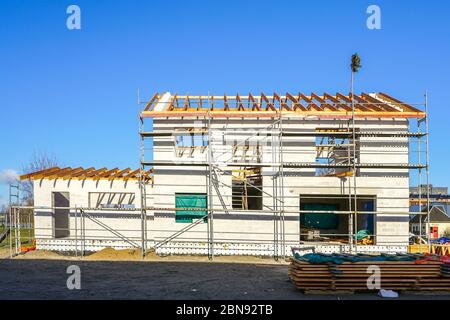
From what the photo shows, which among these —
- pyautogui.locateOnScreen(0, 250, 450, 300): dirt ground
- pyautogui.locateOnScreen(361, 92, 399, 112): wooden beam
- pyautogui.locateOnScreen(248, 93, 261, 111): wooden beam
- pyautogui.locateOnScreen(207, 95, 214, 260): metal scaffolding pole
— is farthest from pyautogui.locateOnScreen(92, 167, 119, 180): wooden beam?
pyautogui.locateOnScreen(361, 92, 399, 112): wooden beam

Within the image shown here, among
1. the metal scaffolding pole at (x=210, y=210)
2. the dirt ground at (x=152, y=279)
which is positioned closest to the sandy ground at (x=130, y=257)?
the dirt ground at (x=152, y=279)

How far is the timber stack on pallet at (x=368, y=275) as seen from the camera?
11305 mm

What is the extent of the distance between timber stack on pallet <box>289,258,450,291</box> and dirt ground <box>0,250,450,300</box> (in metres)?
0.25

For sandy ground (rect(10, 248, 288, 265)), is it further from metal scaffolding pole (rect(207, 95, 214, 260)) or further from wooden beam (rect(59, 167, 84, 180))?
wooden beam (rect(59, 167, 84, 180))

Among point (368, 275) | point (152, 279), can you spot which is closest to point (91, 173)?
point (152, 279)

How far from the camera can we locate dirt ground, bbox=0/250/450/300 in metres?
11.2

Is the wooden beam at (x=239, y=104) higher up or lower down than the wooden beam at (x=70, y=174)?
higher up

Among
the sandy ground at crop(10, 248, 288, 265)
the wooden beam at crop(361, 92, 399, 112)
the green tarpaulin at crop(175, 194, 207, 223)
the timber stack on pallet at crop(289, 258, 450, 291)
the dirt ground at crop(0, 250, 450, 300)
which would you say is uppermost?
the wooden beam at crop(361, 92, 399, 112)

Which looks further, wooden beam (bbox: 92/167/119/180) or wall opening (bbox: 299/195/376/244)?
wall opening (bbox: 299/195/376/244)

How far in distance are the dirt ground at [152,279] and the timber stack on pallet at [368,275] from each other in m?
0.25

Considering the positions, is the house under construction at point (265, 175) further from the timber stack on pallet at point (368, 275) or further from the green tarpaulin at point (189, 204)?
the timber stack on pallet at point (368, 275)

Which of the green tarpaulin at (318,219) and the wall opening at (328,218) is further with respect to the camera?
the green tarpaulin at (318,219)
